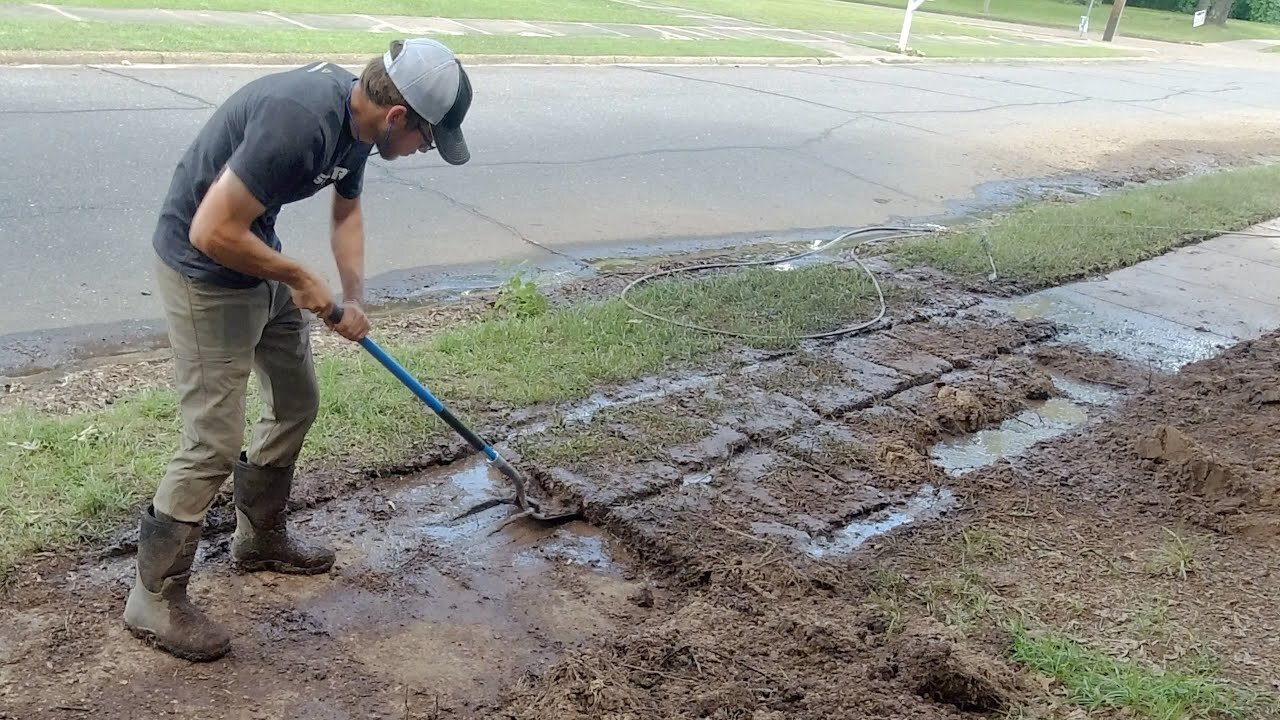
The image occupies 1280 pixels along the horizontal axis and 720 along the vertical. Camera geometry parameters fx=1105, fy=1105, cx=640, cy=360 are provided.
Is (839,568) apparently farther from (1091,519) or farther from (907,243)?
(907,243)

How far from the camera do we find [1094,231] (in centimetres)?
836

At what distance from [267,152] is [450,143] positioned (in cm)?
50

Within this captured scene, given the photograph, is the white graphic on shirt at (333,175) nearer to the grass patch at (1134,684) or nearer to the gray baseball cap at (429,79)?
the gray baseball cap at (429,79)

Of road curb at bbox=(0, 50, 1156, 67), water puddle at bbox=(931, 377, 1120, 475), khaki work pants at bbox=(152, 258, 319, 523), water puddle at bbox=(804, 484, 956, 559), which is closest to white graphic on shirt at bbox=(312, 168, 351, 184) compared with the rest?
khaki work pants at bbox=(152, 258, 319, 523)

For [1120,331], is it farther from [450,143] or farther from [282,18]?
[282,18]

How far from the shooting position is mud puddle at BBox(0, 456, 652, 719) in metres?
2.89

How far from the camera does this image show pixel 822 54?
18609 millimetres

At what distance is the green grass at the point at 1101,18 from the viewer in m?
37.1

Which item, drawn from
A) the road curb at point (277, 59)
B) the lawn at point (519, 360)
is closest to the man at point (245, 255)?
the lawn at point (519, 360)

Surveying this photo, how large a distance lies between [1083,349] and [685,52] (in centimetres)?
1130

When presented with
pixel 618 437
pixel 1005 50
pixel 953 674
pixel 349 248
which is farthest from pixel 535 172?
pixel 1005 50

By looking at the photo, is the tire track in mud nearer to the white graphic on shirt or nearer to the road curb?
the white graphic on shirt

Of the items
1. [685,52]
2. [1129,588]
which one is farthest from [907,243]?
[685,52]

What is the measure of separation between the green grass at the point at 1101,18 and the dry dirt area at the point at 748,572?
33125mm
